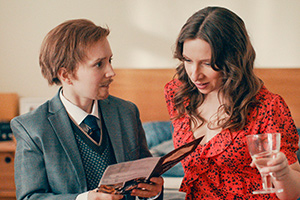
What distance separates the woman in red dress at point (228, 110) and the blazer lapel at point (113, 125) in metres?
0.26

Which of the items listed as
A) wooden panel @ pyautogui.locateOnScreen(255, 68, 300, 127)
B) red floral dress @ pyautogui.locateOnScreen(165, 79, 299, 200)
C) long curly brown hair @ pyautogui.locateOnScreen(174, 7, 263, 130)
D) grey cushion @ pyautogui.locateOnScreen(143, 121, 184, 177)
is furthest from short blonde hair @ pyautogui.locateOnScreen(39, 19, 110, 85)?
wooden panel @ pyautogui.locateOnScreen(255, 68, 300, 127)

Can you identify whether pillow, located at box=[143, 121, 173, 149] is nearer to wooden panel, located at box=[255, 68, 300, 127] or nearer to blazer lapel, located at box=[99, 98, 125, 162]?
wooden panel, located at box=[255, 68, 300, 127]

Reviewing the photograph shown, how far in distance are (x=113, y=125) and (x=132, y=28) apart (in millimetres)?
2136

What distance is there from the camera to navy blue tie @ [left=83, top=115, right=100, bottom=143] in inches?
61.2

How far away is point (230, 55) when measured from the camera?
1.53 m

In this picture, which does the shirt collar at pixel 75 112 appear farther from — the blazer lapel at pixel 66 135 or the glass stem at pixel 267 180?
the glass stem at pixel 267 180

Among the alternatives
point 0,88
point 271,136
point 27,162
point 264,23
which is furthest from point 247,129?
point 0,88

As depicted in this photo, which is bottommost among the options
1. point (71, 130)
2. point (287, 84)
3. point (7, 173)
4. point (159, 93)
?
point (7, 173)

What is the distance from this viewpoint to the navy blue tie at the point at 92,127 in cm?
155

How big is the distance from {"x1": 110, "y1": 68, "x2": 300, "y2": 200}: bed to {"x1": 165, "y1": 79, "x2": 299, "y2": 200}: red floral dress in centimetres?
95

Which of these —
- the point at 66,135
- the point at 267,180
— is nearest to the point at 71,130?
the point at 66,135

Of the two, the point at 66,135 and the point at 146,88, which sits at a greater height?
the point at 66,135

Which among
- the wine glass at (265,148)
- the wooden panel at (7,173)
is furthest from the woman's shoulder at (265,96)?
the wooden panel at (7,173)

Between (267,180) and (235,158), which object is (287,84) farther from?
(267,180)
